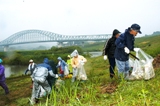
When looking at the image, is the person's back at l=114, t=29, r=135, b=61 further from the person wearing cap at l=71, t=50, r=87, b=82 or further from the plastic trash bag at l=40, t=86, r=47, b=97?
the plastic trash bag at l=40, t=86, r=47, b=97

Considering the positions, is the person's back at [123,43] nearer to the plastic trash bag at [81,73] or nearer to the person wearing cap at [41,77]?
the person wearing cap at [41,77]

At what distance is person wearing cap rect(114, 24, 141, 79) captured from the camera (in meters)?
5.56

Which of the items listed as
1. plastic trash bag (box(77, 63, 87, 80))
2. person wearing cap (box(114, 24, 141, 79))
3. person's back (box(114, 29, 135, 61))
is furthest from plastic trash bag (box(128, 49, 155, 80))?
plastic trash bag (box(77, 63, 87, 80))

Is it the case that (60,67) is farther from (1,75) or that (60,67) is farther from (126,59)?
(126,59)

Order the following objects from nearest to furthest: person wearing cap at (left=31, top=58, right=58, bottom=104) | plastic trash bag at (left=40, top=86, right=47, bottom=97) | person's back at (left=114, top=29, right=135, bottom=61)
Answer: person's back at (left=114, top=29, right=135, bottom=61) < person wearing cap at (left=31, top=58, right=58, bottom=104) < plastic trash bag at (left=40, top=86, right=47, bottom=97)

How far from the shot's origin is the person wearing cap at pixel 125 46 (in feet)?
18.2

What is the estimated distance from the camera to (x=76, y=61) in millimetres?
7734

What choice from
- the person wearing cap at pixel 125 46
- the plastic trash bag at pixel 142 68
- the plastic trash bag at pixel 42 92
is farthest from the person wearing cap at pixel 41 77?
the plastic trash bag at pixel 142 68

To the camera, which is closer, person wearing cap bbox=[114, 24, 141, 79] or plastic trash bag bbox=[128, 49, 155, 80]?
person wearing cap bbox=[114, 24, 141, 79]

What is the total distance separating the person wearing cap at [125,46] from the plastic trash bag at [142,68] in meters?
0.19

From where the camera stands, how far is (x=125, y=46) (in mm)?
5777

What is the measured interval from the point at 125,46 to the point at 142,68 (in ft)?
2.31

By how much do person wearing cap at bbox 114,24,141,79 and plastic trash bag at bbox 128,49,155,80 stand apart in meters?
0.19

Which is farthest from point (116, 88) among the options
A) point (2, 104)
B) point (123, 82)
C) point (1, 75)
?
point (1, 75)
